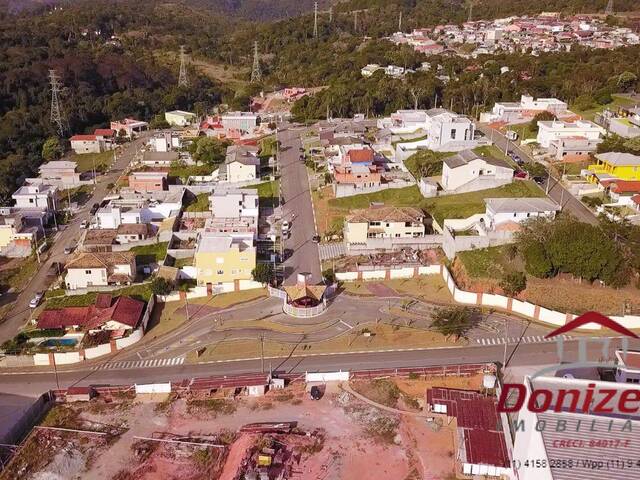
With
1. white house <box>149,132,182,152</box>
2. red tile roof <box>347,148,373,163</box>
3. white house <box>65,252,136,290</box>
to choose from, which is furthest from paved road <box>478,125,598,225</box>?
white house <box>149,132,182,152</box>

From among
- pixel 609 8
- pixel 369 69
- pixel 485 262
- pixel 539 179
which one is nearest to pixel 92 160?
pixel 369 69

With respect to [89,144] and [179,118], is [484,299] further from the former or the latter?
[179,118]

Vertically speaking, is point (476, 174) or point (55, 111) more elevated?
point (476, 174)

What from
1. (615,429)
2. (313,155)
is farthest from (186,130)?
(615,429)

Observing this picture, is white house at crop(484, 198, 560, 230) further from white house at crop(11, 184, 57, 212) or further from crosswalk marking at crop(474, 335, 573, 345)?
white house at crop(11, 184, 57, 212)

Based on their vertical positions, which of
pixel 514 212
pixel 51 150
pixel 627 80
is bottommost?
pixel 51 150
